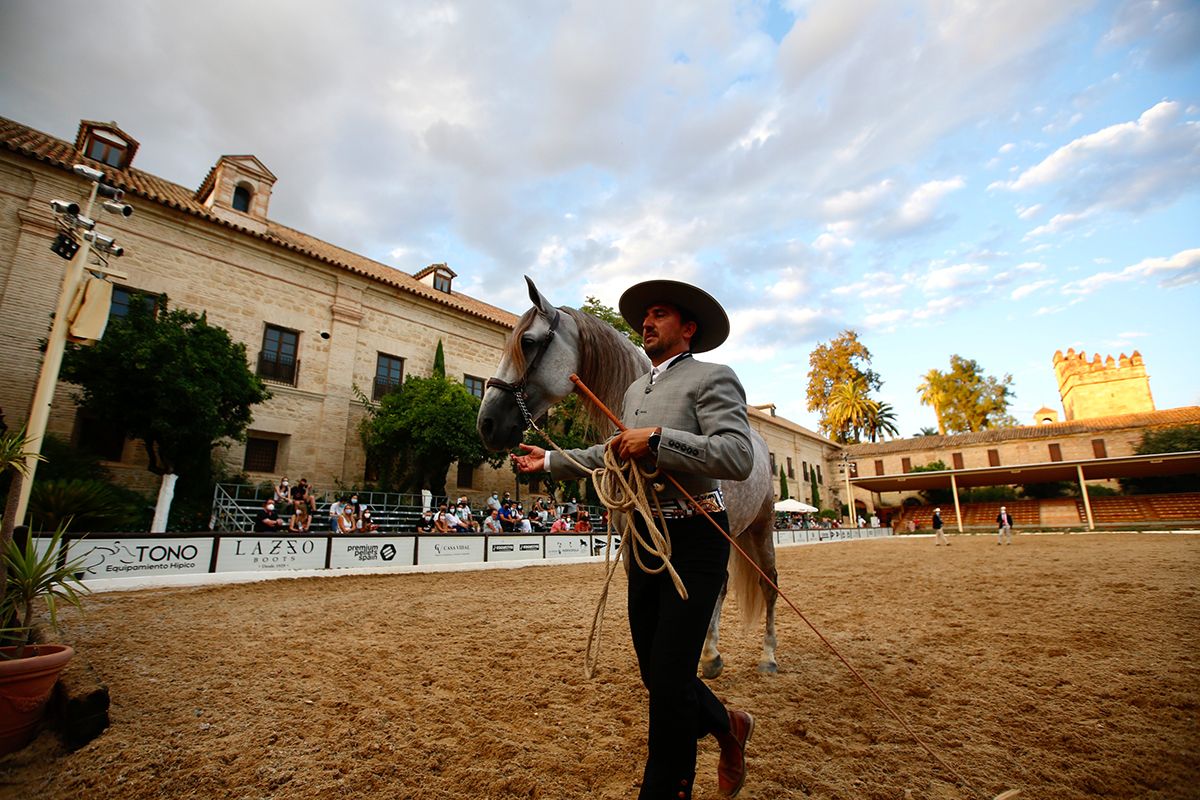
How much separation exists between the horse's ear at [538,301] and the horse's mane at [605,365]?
0.16 meters

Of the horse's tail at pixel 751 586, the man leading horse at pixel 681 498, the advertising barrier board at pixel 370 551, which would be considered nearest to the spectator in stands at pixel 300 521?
the advertising barrier board at pixel 370 551

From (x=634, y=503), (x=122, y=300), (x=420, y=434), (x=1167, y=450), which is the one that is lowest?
(x=634, y=503)

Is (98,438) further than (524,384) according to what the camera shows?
Yes

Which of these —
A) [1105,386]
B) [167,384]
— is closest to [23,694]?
[167,384]

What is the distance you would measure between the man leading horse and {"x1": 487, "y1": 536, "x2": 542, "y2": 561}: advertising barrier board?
10.6m

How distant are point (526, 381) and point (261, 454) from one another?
1759 cm

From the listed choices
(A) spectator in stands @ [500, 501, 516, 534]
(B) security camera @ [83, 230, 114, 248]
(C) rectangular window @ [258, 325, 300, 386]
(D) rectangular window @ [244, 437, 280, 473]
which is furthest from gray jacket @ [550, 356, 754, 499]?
(C) rectangular window @ [258, 325, 300, 386]

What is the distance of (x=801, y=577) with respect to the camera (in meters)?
9.80

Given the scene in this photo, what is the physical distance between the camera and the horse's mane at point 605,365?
9.46ft

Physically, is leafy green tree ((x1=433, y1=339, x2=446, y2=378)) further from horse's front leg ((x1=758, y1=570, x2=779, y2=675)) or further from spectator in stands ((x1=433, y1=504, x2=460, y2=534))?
horse's front leg ((x1=758, y1=570, x2=779, y2=675))

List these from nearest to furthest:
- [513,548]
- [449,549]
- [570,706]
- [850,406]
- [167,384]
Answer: [570,706] < [449,549] < [167,384] < [513,548] < [850,406]

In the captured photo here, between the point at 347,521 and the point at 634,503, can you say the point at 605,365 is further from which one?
the point at 347,521

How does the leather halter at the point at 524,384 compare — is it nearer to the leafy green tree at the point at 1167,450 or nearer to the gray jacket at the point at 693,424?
the gray jacket at the point at 693,424

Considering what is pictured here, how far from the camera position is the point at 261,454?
16.7m
